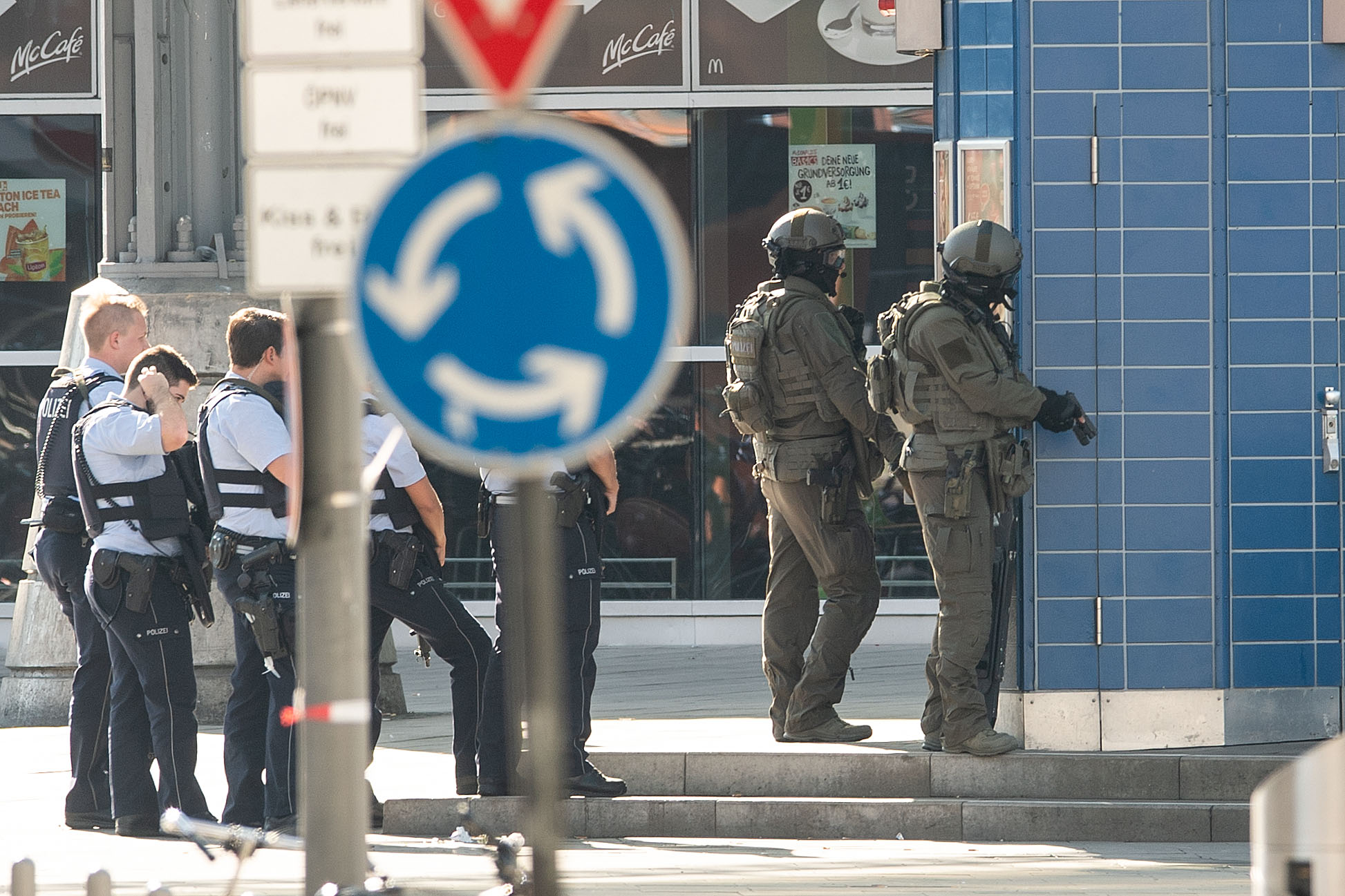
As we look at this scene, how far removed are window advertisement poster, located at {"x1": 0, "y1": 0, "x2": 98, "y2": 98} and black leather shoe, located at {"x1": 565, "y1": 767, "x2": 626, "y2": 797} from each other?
788 cm

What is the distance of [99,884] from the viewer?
155 inches

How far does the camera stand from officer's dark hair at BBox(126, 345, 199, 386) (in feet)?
25.3

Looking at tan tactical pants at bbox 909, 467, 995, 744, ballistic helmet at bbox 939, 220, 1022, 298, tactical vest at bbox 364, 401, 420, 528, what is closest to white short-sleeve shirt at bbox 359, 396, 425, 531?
tactical vest at bbox 364, 401, 420, 528

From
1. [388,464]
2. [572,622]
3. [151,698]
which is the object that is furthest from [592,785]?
[151,698]

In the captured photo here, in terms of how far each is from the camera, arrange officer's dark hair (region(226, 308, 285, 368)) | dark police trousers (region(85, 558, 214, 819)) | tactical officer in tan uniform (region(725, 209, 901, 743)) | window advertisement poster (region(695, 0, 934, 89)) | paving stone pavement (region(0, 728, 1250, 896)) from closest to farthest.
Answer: paving stone pavement (region(0, 728, 1250, 896)), officer's dark hair (region(226, 308, 285, 368)), dark police trousers (region(85, 558, 214, 819)), tactical officer in tan uniform (region(725, 209, 901, 743)), window advertisement poster (region(695, 0, 934, 89))

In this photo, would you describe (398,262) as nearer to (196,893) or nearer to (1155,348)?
(196,893)

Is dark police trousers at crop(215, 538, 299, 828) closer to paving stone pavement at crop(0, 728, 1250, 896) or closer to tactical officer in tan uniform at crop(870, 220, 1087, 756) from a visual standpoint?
paving stone pavement at crop(0, 728, 1250, 896)

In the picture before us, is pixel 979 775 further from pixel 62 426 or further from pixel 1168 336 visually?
pixel 62 426

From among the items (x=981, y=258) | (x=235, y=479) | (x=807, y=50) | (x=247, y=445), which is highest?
(x=807, y=50)

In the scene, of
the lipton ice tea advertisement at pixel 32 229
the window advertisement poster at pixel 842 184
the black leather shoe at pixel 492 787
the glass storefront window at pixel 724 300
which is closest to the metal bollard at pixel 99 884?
the black leather shoe at pixel 492 787

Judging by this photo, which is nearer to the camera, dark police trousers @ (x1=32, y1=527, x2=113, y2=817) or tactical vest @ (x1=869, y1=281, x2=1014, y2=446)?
tactical vest @ (x1=869, y1=281, x2=1014, y2=446)

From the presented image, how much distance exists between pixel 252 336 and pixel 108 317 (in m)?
0.87

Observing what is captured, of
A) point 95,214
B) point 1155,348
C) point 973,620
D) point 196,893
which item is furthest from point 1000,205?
point 95,214

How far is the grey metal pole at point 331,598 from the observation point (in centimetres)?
434
